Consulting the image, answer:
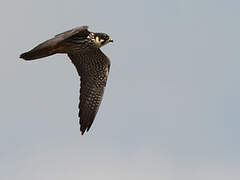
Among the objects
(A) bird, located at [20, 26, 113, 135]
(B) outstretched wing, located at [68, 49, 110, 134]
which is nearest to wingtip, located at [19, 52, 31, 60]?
(A) bird, located at [20, 26, 113, 135]

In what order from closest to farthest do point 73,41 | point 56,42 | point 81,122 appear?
point 56,42, point 73,41, point 81,122

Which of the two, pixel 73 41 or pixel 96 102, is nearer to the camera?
pixel 73 41

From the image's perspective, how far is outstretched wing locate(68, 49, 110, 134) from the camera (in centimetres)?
2197

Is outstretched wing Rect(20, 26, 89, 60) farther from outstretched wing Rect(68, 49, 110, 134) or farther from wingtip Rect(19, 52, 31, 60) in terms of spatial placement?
outstretched wing Rect(68, 49, 110, 134)

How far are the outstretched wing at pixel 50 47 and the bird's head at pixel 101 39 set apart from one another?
83 cm

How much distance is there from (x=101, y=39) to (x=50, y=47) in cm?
344

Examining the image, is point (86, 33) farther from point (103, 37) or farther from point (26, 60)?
point (26, 60)

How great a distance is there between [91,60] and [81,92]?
998mm

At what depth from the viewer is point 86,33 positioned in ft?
66.6

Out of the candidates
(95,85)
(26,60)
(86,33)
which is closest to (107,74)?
(95,85)

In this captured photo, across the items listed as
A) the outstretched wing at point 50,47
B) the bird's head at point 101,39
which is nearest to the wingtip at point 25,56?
the outstretched wing at point 50,47

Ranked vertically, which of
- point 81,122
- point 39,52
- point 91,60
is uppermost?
point 39,52

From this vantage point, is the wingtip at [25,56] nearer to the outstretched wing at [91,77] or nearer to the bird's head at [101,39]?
the bird's head at [101,39]

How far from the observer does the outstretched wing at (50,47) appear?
57.9ft
